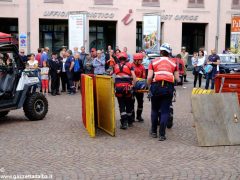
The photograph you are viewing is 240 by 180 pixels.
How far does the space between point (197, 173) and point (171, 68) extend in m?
2.57

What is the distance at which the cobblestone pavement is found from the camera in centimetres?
609

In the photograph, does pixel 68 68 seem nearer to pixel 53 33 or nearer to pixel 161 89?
pixel 161 89

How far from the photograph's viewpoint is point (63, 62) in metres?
16.9

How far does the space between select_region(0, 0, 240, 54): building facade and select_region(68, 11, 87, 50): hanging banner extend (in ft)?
19.1

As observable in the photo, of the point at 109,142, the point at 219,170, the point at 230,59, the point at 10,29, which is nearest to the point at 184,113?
the point at 109,142

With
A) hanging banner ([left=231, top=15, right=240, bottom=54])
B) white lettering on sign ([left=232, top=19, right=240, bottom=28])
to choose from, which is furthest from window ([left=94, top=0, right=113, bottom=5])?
white lettering on sign ([left=232, top=19, right=240, bottom=28])

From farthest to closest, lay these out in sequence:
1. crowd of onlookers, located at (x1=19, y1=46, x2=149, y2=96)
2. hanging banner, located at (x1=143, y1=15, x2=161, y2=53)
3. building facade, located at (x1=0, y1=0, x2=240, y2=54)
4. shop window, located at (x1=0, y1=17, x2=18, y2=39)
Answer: shop window, located at (x1=0, y1=17, x2=18, y2=39)
building facade, located at (x1=0, y1=0, x2=240, y2=54)
hanging banner, located at (x1=143, y1=15, x2=161, y2=53)
crowd of onlookers, located at (x1=19, y1=46, x2=149, y2=96)

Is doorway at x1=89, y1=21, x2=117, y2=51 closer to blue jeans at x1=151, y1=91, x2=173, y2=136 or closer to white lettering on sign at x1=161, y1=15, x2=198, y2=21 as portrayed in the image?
white lettering on sign at x1=161, y1=15, x2=198, y2=21

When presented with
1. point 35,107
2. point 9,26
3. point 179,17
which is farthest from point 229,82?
point 9,26

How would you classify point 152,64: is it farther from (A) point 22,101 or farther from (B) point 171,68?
(A) point 22,101

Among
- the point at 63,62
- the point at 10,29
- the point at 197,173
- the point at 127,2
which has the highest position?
the point at 127,2

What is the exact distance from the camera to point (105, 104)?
871 centimetres

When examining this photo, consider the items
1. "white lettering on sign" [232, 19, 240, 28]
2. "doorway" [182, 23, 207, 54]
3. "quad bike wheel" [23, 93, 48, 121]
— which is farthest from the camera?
"doorway" [182, 23, 207, 54]

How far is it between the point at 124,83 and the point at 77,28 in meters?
11.1
